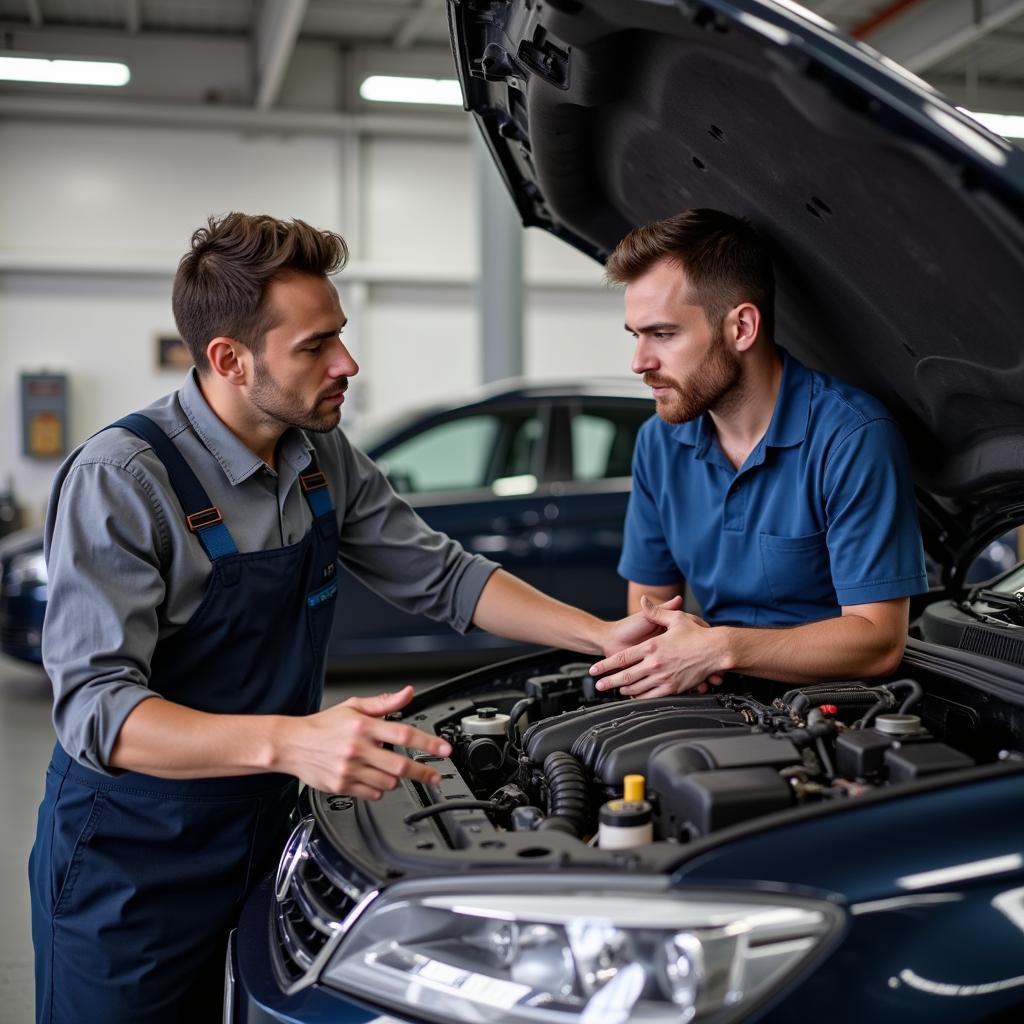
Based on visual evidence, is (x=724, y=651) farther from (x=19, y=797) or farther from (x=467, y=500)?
(x=467, y=500)

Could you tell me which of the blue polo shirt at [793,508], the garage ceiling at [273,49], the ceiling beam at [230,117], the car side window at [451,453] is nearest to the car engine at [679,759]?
the blue polo shirt at [793,508]

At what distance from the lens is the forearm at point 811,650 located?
1.81 meters

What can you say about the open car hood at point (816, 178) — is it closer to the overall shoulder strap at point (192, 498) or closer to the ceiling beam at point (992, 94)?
the overall shoulder strap at point (192, 498)

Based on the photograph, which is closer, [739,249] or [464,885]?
[464,885]

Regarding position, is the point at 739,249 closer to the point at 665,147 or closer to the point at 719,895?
the point at 665,147

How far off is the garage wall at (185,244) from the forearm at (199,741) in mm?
9449

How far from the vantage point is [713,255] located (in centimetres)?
193

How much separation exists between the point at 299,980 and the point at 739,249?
1316 millimetres

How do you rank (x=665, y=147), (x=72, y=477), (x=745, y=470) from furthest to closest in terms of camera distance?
(x=745, y=470) → (x=665, y=147) → (x=72, y=477)

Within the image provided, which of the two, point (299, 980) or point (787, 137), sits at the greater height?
point (787, 137)

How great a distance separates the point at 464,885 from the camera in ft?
3.89

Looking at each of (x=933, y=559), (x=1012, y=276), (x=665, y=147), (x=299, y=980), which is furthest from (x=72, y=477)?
(x=933, y=559)

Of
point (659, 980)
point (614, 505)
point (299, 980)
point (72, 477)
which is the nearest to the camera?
point (659, 980)

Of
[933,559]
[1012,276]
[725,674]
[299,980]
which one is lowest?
[299,980]
